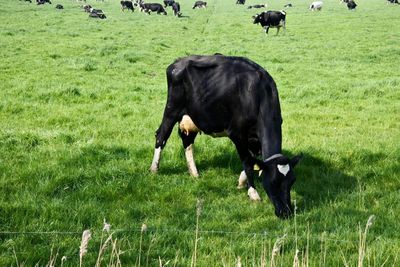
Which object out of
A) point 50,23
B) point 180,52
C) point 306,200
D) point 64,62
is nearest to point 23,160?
point 306,200

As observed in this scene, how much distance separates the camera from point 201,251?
15.8 ft

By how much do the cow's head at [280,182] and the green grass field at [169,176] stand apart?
0.20 metres

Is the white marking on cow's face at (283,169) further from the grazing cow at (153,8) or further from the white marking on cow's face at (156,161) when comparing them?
the grazing cow at (153,8)

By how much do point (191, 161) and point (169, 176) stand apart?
1.58 ft

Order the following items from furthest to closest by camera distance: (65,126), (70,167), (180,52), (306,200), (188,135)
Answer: (180,52), (65,126), (188,135), (70,167), (306,200)

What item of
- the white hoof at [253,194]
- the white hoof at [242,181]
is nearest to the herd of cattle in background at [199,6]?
the white hoof at [242,181]

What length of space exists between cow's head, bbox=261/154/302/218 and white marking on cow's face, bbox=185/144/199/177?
5.77ft

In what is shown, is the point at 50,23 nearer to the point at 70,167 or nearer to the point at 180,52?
the point at 180,52

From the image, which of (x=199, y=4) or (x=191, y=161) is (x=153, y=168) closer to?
(x=191, y=161)

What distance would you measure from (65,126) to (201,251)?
6.70 meters

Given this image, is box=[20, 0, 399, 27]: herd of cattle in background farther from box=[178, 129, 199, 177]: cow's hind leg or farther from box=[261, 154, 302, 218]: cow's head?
box=[261, 154, 302, 218]: cow's head

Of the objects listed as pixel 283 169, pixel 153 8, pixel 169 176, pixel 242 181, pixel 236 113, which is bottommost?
pixel 153 8

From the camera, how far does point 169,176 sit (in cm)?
738

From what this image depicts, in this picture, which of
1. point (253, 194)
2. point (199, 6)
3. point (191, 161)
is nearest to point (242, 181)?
point (253, 194)
